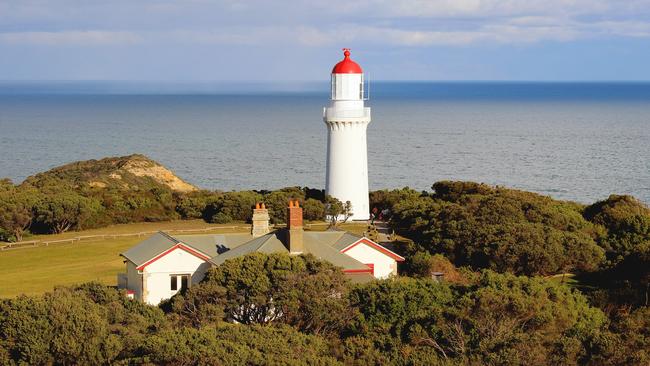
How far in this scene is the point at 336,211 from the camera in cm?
4384

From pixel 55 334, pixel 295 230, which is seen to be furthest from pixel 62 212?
pixel 55 334

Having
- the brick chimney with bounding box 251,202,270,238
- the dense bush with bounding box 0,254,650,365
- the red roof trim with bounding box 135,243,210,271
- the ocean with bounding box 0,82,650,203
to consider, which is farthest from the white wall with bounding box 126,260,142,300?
the ocean with bounding box 0,82,650,203

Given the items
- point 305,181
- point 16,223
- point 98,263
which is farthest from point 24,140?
point 98,263

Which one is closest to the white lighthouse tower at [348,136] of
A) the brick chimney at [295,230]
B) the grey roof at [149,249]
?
the grey roof at [149,249]

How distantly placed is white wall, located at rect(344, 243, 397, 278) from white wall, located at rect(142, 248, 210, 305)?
4.66 metres

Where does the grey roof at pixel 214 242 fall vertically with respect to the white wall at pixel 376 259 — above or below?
above

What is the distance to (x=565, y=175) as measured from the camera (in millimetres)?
81500

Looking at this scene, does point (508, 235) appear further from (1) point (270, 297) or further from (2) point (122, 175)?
(2) point (122, 175)

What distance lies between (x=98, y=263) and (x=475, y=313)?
61.8ft

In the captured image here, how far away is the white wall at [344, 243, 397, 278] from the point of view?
98.1 feet

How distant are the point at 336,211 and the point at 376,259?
44.7ft

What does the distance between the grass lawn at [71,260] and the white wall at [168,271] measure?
3.88m

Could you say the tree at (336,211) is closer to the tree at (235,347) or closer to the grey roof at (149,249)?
the grey roof at (149,249)

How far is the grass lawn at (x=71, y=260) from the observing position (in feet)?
107
